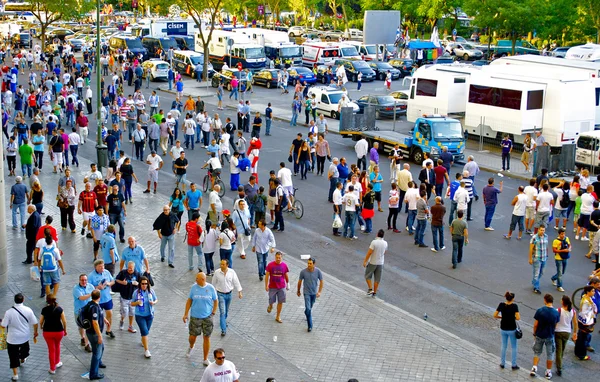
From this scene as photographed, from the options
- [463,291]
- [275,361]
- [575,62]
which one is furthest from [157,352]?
[575,62]

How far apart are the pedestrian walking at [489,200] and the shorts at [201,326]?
33.4ft

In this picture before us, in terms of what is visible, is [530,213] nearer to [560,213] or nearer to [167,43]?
Result: [560,213]

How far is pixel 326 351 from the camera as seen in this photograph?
1403cm

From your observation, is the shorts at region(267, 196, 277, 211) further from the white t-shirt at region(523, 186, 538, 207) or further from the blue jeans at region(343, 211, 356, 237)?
the white t-shirt at region(523, 186, 538, 207)

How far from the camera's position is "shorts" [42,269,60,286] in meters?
15.6

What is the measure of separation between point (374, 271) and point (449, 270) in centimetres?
279

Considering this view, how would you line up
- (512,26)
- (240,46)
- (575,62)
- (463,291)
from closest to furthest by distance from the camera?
(463,291) < (575,62) < (240,46) < (512,26)

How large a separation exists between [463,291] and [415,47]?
4557 centimetres

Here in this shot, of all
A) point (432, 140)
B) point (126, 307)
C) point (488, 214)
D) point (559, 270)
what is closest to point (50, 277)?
point (126, 307)

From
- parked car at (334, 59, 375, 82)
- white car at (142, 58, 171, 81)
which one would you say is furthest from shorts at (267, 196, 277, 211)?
white car at (142, 58, 171, 81)

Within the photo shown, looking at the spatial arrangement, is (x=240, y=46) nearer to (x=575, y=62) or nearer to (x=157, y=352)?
(x=575, y=62)

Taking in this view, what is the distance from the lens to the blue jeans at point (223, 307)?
1438 centimetres

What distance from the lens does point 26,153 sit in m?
25.2

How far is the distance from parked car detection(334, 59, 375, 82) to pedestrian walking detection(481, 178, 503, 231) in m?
31.0
